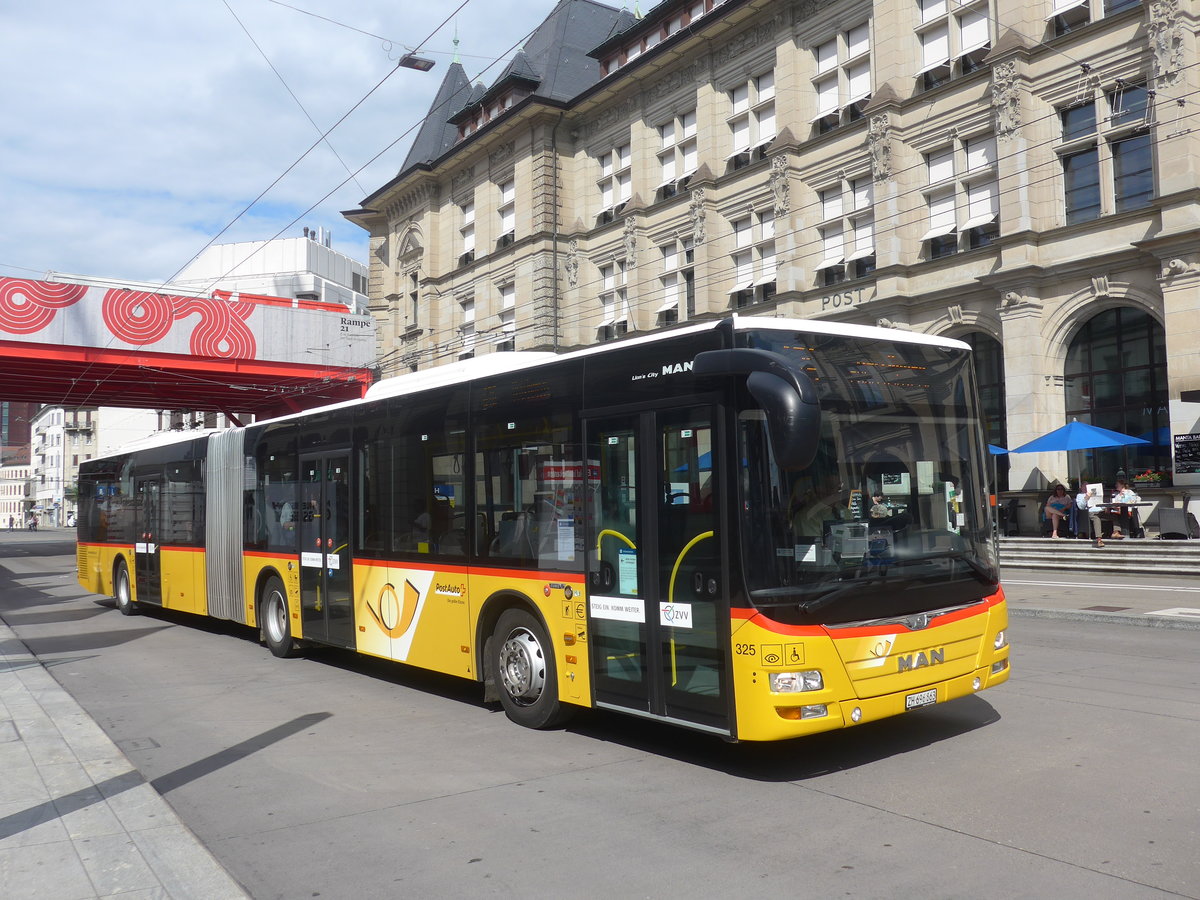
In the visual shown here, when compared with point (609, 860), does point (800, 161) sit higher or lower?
higher

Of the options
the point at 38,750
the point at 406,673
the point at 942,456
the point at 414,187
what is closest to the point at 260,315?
the point at 414,187

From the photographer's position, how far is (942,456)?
7059 mm

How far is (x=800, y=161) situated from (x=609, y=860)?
2769 cm

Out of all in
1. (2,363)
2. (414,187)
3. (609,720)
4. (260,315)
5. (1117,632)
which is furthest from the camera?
(414,187)

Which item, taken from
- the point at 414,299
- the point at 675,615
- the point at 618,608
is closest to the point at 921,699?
the point at 675,615

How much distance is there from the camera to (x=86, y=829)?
5.55m

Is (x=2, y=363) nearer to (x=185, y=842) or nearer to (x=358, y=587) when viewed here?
(x=358, y=587)

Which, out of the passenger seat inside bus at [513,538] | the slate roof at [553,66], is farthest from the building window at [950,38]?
the passenger seat inside bus at [513,538]

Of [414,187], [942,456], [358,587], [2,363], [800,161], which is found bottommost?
[358,587]

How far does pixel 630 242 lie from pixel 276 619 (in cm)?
2571

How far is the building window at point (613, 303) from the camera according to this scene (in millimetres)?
36656

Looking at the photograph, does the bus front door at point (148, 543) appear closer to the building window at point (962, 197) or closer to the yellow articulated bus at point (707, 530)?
the yellow articulated bus at point (707, 530)

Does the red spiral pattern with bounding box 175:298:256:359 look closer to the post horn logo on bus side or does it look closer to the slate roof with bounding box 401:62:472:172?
the slate roof with bounding box 401:62:472:172

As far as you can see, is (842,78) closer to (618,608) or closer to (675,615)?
(618,608)
